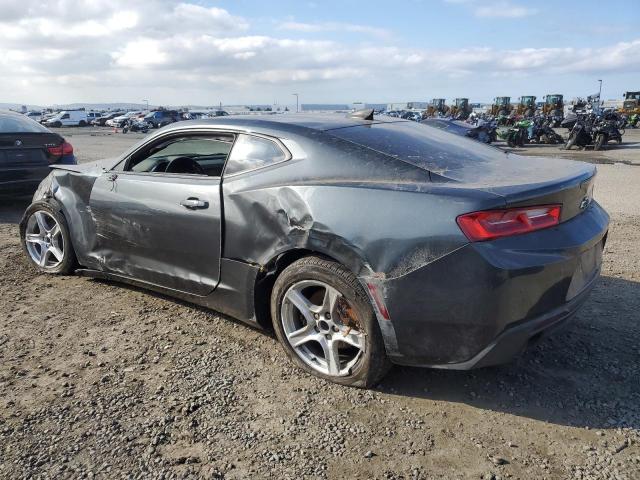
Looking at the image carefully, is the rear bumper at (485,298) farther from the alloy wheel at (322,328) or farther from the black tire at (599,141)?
the black tire at (599,141)

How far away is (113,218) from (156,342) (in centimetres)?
108

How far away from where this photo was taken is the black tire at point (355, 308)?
2713mm

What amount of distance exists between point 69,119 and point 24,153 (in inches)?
1923

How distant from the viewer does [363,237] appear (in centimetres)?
264

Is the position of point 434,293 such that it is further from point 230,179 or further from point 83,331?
point 83,331

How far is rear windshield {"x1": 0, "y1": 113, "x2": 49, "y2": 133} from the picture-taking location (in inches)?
279

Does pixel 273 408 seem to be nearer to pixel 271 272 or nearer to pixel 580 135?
pixel 271 272

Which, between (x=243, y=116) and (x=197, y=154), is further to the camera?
(x=197, y=154)

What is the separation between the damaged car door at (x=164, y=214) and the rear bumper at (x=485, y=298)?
1369 millimetres

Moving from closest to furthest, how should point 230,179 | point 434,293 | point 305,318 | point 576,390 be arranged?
point 434,293, point 576,390, point 305,318, point 230,179

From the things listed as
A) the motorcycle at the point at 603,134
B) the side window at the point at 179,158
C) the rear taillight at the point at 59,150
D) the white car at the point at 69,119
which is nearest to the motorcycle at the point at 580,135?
the motorcycle at the point at 603,134

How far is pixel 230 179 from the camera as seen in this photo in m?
3.27

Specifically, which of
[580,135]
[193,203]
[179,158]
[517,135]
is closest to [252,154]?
[193,203]

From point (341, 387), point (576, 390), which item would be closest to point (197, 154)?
point (341, 387)
